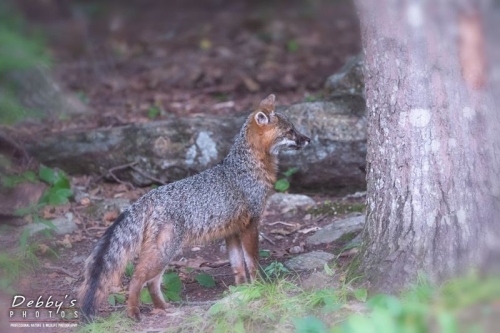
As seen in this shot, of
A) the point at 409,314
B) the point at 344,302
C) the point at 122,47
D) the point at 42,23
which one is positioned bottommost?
the point at 344,302

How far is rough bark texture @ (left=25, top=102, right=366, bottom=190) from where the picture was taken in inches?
394

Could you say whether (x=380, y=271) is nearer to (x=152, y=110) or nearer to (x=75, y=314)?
(x=75, y=314)

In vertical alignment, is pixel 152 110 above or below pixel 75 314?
above

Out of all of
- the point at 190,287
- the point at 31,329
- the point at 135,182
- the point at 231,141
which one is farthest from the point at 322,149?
the point at 31,329

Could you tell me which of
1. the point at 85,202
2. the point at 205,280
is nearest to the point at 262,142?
the point at 205,280

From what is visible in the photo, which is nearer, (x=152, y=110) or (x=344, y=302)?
(x=344, y=302)

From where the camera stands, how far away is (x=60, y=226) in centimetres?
920

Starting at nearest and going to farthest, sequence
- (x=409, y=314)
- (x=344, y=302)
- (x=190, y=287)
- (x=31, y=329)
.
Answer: (x=409, y=314)
(x=344, y=302)
(x=31, y=329)
(x=190, y=287)

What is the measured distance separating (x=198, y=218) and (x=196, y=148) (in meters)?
2.92

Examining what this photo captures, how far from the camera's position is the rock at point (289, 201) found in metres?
9.65

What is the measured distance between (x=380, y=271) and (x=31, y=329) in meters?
2.84

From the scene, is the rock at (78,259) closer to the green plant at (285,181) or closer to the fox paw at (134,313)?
the fox paw at (134,313)

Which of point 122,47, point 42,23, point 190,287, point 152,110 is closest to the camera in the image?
point 190,287

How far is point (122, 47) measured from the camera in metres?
16.9
